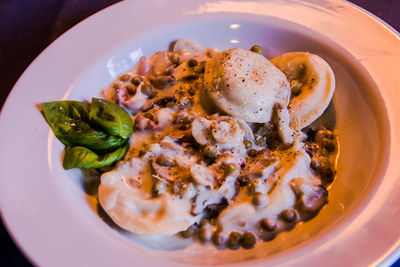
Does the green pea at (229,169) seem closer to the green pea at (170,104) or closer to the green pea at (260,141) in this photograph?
the green pea at (260,141)

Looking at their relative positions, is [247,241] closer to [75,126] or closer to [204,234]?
[204,234]

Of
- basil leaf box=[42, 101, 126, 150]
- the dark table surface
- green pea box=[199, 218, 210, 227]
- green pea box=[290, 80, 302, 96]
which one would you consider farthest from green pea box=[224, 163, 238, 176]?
the dark table surface

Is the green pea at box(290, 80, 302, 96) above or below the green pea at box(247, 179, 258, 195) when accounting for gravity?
above

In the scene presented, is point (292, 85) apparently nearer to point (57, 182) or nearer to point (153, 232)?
point (153, 232)

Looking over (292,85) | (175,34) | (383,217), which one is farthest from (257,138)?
(175,34)

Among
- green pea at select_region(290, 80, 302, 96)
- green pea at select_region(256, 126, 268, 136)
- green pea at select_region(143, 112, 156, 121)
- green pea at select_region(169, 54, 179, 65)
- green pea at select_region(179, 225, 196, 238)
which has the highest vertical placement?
green pea at select_region(290, 80, 302, 96)

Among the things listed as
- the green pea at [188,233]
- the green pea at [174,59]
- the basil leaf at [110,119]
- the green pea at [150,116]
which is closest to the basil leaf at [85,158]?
the basil leaf at [110,119]

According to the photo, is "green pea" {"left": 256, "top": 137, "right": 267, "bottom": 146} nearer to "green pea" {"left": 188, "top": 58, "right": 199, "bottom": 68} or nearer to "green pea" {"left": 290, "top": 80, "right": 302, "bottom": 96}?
"green pea" {"left": 290, "top": 80, "right": 302, "bottom": 96}
